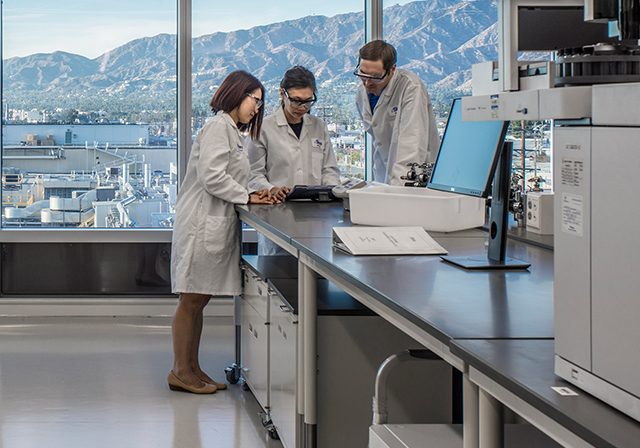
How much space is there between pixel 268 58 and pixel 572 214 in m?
4.13

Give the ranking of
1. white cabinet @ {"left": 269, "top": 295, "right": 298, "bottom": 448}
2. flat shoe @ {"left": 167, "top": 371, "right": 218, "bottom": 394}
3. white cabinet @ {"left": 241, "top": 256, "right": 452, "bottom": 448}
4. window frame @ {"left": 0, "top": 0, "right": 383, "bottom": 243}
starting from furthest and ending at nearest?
window frame @ {"left": 0, "top": 0, "right": 383, "bottom": 243}
flat shoe @ {"left": 167, "top": 371, "right": 218, "bottom": 394}
white cabinet @ {"left": 269, "top": 295, "right": 298, "bottom": 448}
white cabinet @ {"left": 241, "top": 256, "right": 452, "bottom": 448}

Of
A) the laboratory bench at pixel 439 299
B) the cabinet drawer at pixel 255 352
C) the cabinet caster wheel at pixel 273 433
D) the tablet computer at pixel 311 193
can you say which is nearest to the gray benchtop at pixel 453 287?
the laboratory bench at pixel 439 299

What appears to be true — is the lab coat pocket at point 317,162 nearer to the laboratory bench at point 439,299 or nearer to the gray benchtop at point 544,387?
the laboratory bench at point 439,299

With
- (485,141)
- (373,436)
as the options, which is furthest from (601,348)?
(485,141)

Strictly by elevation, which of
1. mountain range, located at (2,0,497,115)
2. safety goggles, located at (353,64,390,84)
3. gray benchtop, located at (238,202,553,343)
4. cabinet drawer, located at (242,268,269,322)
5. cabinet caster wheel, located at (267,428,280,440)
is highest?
mountain range, located at (2,0,497,115)

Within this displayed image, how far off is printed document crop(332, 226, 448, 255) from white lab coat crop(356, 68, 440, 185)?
980 mm

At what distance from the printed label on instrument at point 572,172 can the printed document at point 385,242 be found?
1006 millimetres

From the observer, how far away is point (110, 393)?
3133mm

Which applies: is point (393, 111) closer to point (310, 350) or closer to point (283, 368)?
point (283, 368)

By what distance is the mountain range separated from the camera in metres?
4.48

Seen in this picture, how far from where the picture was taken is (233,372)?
3.28m

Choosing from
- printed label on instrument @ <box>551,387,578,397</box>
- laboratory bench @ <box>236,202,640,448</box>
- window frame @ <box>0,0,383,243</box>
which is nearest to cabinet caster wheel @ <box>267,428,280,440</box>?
laboratory bench @ <box>236,202,640,448</box>

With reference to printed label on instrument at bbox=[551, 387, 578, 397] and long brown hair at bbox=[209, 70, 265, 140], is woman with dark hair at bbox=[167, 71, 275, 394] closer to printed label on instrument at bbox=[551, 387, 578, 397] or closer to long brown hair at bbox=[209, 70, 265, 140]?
long brown hair at bbox=[209, 70, 265, 140]

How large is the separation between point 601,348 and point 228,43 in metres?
4.18
